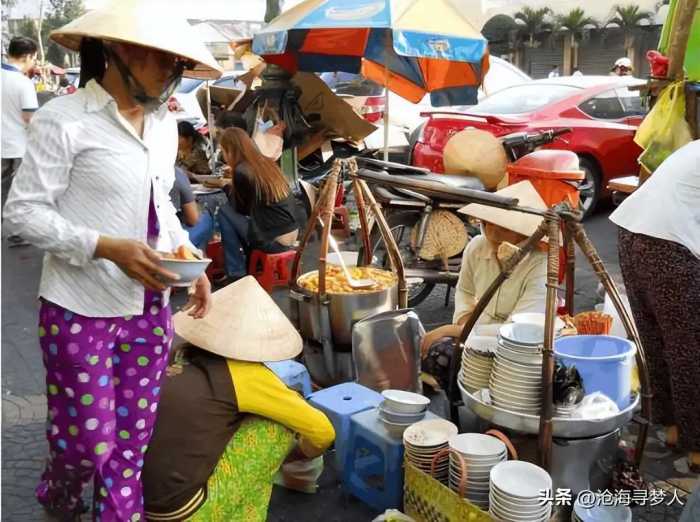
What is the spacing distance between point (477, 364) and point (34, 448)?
7.15ft

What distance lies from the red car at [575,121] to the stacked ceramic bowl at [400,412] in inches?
196

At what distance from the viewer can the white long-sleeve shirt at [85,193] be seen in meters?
1.81

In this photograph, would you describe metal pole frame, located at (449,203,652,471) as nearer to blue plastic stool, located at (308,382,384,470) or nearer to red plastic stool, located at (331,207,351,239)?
blue plastic stool, located at (308,382,384,470)

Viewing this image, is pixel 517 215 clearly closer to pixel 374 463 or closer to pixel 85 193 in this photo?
pixel 374 463

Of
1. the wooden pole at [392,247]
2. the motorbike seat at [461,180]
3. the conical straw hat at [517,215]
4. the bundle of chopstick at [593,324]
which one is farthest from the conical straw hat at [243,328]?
the motorbike seat at [461,180]

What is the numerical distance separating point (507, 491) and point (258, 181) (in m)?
3.47

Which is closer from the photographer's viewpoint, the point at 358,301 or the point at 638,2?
the point at 358,301

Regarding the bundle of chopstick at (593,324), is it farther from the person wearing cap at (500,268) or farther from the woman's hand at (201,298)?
the woman's hand at (201,298)

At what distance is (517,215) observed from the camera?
3.15m

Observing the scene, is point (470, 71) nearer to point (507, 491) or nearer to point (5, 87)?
point (5, 87)

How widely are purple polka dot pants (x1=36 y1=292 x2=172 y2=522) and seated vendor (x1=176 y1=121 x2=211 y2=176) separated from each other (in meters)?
4.95

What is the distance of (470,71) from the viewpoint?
6.92 metres

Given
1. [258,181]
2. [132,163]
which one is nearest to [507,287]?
[132,163]

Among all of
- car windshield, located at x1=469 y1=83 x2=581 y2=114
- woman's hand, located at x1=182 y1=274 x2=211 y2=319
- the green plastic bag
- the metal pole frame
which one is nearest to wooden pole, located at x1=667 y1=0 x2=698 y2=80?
the green plastic bag
